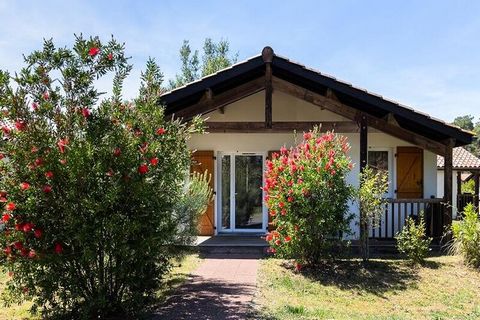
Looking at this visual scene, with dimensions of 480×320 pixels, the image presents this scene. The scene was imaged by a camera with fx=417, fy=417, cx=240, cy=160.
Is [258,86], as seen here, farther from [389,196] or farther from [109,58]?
[109,58]

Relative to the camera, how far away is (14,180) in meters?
4.38

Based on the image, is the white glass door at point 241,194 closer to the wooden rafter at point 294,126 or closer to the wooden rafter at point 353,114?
the wooden rafter at point 294,126

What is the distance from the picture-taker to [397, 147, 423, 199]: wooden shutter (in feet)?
35.4

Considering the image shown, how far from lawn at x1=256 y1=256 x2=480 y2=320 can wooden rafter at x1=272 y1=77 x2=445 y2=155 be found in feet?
8.43

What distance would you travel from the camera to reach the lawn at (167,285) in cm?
539

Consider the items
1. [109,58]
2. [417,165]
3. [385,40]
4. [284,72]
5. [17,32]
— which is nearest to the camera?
[109,58]

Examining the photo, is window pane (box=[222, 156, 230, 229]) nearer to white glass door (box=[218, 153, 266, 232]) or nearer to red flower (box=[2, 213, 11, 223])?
white glass door (box=[218, 153, 266, 232])

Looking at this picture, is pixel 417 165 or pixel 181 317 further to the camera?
pixel 417 165

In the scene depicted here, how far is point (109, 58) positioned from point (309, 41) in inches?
496

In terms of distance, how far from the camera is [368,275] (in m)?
7.30

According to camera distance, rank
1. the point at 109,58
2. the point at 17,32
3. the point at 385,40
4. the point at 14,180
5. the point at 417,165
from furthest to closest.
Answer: the point at 385,40 → the point at 417,165 → the point at 17,32 → the point at 109,58 → the point at 14,180

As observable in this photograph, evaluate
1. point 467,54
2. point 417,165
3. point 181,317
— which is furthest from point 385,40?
point 181,317

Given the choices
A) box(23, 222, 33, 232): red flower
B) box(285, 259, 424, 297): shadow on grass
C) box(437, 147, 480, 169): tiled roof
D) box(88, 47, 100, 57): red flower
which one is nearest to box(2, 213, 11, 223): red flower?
box(23, 222, 33, 232): red flower

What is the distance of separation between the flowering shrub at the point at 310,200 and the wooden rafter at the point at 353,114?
69.1 inches
